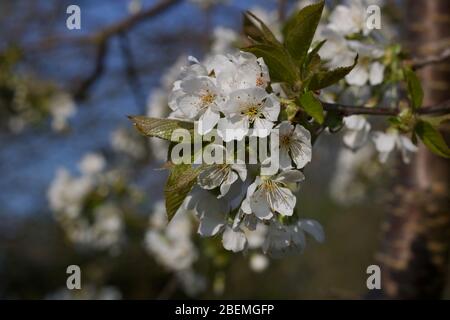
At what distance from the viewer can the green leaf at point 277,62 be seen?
0.67 m

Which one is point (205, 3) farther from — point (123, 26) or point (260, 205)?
point (260, 205)

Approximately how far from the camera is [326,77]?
67cm

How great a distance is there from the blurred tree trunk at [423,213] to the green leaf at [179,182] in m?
0.87

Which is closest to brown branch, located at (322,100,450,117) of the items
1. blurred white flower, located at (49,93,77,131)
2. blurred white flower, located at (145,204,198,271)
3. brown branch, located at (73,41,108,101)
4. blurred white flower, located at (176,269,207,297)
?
blurred white flower, located at (145,204,198,271)

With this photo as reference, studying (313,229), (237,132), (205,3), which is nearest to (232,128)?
(237,132)

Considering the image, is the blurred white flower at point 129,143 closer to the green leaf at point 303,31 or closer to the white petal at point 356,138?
the white petal at point 356,138

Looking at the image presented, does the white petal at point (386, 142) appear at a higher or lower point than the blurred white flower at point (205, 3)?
lower

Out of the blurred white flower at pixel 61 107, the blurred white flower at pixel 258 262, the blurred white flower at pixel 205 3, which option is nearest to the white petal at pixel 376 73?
the blurred white flower at pixel 258 262

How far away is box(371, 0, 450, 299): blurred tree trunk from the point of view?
4.65 ft

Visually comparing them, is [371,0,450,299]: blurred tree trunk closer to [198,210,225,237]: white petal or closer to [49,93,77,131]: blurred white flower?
[198,210,225,237]: white petal

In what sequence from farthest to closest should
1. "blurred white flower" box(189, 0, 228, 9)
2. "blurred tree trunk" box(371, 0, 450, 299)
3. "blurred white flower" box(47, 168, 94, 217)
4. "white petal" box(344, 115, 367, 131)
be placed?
"blurred white flower" box(189, 0, 228, 9) < "blurred white flower" box(47, 168, 94, 217) < "blurred tree trunk" box(371, 0, 450, 299) < "white petal" box(344, 115, 367, 131)

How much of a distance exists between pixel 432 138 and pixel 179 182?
1.19 feet

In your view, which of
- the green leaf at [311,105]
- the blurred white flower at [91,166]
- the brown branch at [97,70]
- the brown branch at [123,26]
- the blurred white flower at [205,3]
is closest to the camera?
the green leaf at [311,105]

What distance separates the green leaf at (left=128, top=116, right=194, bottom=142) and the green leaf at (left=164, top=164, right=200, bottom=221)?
42mm
